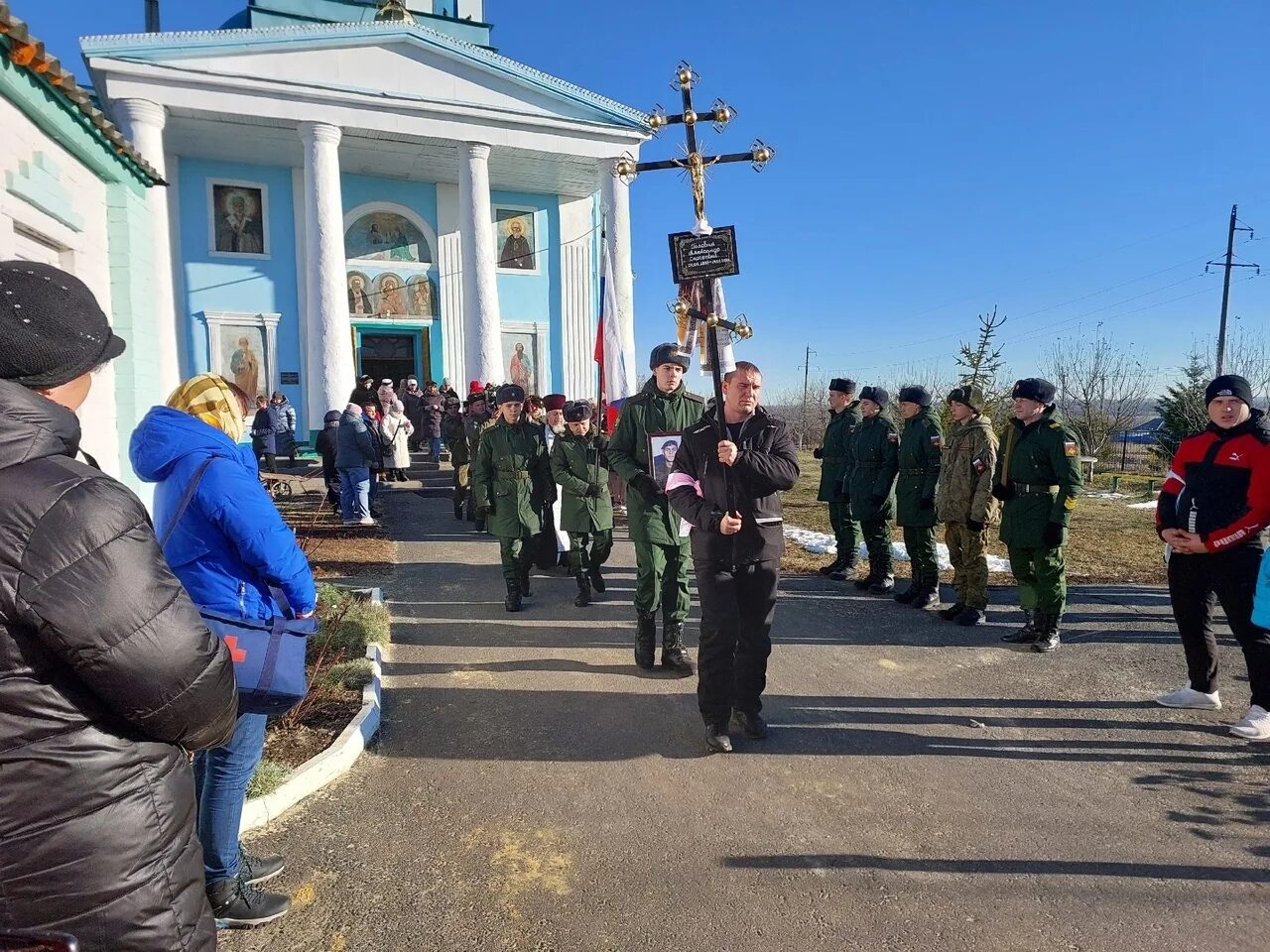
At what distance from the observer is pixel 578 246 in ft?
79.3

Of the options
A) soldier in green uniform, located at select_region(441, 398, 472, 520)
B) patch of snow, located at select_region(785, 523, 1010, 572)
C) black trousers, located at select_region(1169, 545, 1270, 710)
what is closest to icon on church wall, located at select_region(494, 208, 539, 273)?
soldier in green uniform, located at select_region(441, 398, 472, 520)

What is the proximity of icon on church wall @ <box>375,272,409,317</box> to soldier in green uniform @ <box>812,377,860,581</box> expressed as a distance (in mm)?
16948

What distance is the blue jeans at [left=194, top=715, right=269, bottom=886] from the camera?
2.63m

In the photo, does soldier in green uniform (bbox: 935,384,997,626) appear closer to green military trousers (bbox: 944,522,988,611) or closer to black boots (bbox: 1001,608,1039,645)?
green military trousers (bbox: 944,522,988,611)

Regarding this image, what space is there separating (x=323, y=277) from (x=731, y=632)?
1754 centimetres

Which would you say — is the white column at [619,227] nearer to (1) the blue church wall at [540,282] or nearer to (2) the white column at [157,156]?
(1) the blue church wall at [540,282]

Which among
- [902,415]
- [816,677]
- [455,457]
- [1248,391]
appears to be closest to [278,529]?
[816,677]

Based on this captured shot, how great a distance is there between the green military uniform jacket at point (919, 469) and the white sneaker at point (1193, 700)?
239 centimetres

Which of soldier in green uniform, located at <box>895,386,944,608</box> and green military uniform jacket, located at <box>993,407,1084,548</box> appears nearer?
green military uniform jacket, located at <box>993,407,1084,548</box>

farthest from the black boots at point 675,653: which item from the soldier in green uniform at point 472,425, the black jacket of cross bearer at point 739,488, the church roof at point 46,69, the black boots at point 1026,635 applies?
the church roof at point 46,69

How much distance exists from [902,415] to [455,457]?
7.51 metres

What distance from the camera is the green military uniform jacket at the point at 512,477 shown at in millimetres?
6785

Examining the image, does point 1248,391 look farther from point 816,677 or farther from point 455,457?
point 455,457

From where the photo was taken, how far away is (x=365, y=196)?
71.6 ft
